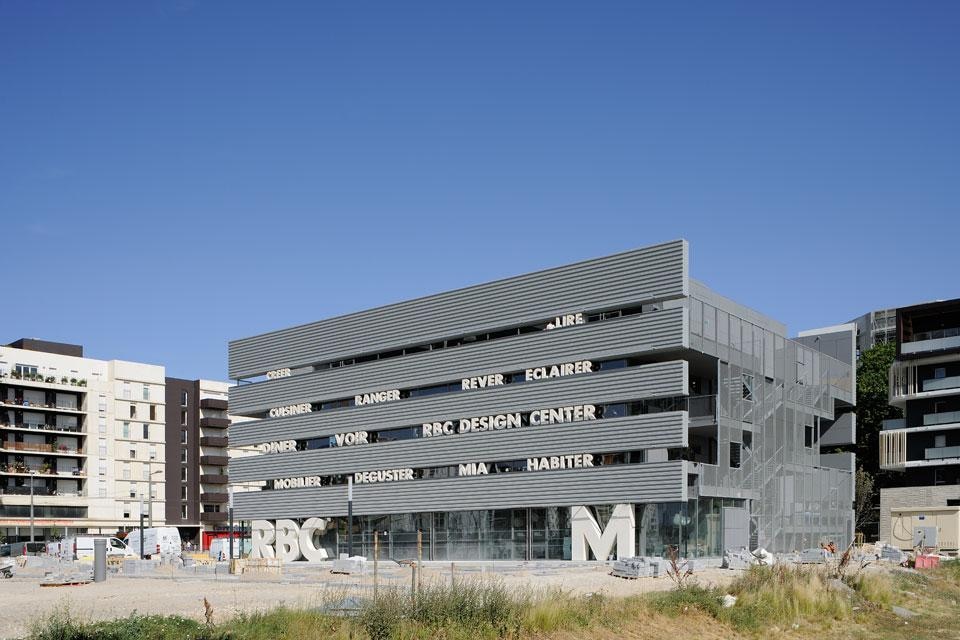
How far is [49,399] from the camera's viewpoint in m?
119

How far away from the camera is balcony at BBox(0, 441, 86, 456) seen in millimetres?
114125

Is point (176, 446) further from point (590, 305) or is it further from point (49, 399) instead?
point (590, 305)

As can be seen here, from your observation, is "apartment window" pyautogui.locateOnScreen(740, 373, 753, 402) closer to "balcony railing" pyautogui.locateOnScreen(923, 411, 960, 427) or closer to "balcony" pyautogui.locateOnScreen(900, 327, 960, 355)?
"balcony" pyautogui.locateOnScreen(900, 327, 960, 355)

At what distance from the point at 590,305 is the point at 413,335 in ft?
45.9

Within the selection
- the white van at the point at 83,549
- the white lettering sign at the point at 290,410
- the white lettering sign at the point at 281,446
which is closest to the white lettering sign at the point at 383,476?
the white lettering sign at the point at 290,410

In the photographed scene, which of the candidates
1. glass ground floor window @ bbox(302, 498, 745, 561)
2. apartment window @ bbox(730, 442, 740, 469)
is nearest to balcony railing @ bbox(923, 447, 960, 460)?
glass ground floor window @ bbox(302, 498, 745, 561)

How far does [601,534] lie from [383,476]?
1727 cm

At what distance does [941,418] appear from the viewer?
81812 millimetres

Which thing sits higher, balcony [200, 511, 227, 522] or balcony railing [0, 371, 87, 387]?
balcony railing [0, 371, 87, 387]

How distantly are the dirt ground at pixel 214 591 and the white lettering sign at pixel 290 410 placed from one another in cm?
2721

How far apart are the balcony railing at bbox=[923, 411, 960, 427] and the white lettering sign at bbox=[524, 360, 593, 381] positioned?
3661cm

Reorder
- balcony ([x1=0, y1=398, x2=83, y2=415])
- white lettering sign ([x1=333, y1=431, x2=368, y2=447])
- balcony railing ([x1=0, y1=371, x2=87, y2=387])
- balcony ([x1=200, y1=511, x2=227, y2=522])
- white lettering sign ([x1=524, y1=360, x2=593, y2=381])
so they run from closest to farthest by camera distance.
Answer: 1. white lettering sign ([x1=524, y1=360, x2=593, y2=381])
2. white lettering sign ([x1=333, y1=431, x2=368, y2=447])
3. balcony ([x1=0, y1=398, x2=83, y2=415])
4. balcony railing ([x1=0, y1=371, x2=87, y2=387])
5. balcony ([x1=200, y1=511, x2=227, y2=522])

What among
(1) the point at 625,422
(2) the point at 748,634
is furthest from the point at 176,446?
(2) the point at 748,634

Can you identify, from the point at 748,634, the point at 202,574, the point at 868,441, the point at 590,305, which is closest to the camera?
the point at 748,634
